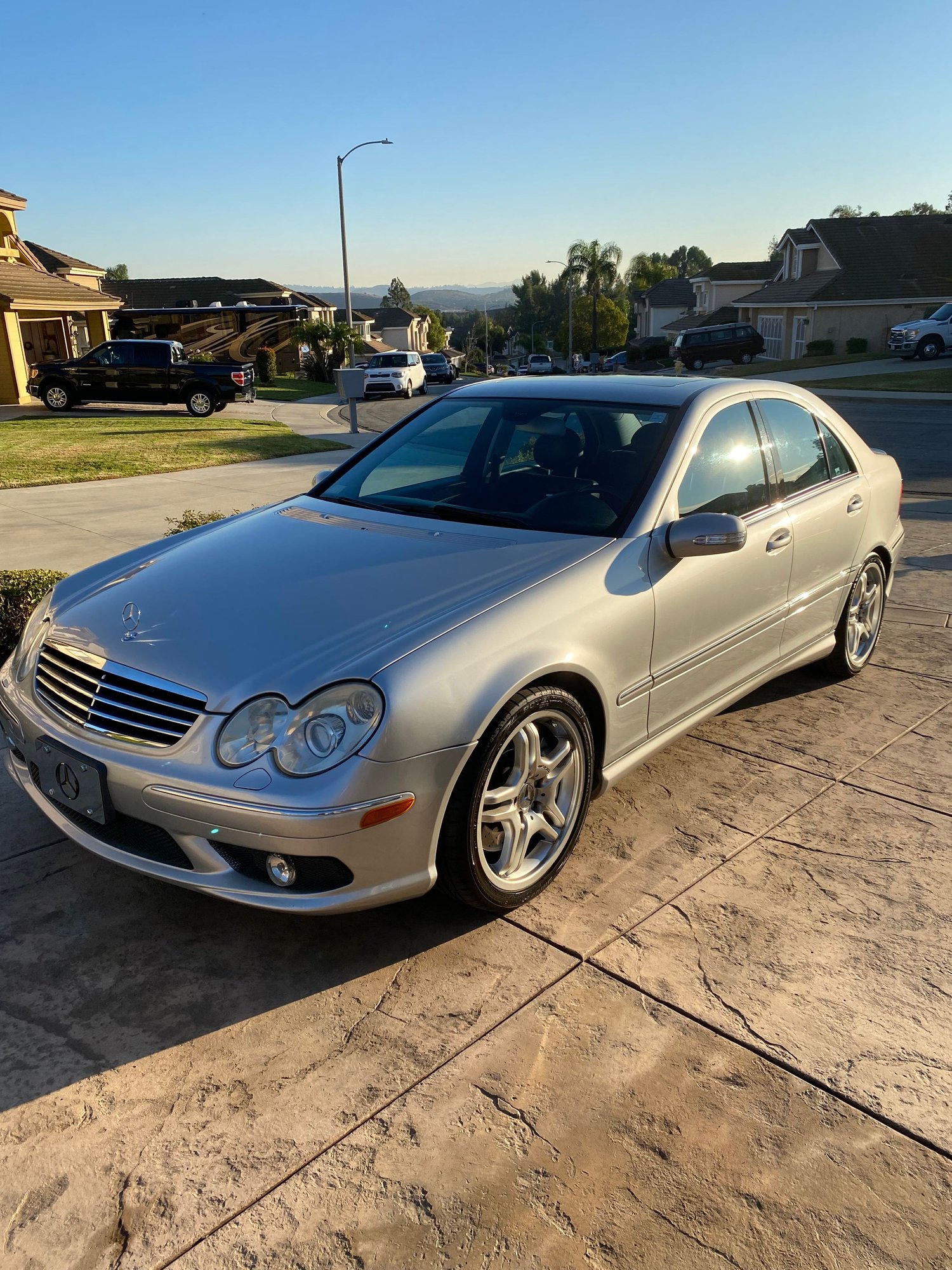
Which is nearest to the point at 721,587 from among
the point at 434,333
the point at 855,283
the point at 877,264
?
the point at 855,283

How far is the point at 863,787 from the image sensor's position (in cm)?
418

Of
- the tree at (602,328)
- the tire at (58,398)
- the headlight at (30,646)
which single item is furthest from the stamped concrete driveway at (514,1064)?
the tree at (602,328)

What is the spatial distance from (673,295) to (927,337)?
2067 inches

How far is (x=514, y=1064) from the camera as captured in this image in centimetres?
262

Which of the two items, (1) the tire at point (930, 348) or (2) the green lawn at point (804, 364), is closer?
(1) the tire at point (930, 348)

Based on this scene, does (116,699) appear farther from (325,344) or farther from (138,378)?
(325,344)

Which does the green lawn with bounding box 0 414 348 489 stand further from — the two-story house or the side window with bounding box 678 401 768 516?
the side window with bounding box 678 401 768 516

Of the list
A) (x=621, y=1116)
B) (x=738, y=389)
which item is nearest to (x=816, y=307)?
(x=738, y=389)

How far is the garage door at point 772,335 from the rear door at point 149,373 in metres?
34.5

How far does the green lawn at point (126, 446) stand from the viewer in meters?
13.8

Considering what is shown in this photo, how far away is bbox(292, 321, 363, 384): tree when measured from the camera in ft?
139

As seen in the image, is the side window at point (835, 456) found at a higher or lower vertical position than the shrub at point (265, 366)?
higher

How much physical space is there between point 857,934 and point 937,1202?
104 centimetres

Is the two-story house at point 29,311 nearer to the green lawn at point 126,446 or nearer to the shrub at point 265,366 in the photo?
the green lawn at point 126,446
